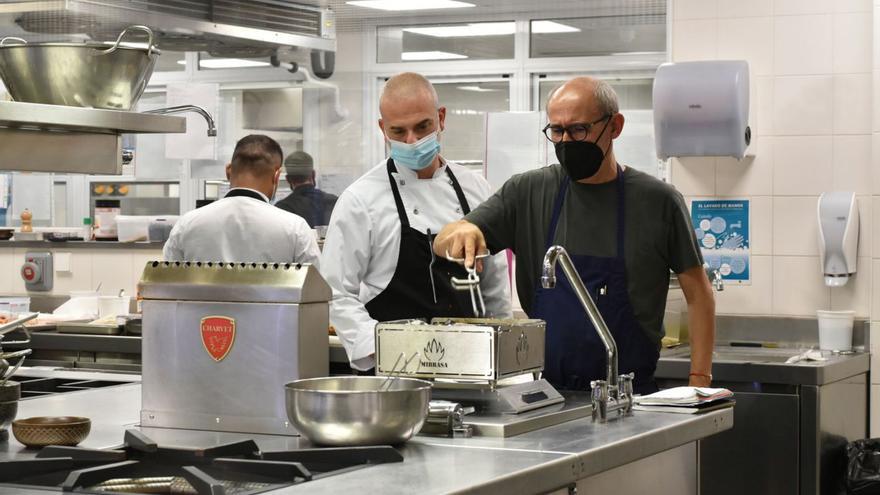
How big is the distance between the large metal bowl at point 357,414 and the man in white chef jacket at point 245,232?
2.36 meters

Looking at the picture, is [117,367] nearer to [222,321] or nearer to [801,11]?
[222,321]

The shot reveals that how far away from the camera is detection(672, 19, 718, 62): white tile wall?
4918 mm

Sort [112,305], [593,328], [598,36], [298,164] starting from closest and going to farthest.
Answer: [593,328], [112,305], [598,36], [298,164]

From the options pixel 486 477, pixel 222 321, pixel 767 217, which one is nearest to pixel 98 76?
pixel 222 321

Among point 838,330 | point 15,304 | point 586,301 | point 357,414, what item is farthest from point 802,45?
point 15,304

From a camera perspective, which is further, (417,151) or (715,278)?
(715,278)

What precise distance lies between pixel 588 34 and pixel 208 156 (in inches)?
103

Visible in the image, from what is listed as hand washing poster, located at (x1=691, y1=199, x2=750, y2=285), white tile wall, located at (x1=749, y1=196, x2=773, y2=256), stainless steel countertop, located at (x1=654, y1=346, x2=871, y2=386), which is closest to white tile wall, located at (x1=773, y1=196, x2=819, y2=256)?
white tile wall, located at (x1=749, y1=196, x2=773, y2=256)

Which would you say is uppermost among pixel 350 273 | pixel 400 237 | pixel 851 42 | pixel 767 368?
pixel 851 42

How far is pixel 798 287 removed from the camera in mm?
4805

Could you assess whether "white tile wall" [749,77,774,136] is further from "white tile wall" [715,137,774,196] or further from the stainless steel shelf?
the stainless steel shelf

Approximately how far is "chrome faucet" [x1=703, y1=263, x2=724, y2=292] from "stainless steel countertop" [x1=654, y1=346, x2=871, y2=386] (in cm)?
29

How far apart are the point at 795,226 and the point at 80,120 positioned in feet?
10.9

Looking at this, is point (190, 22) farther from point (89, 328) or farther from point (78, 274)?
point (89, 328)
